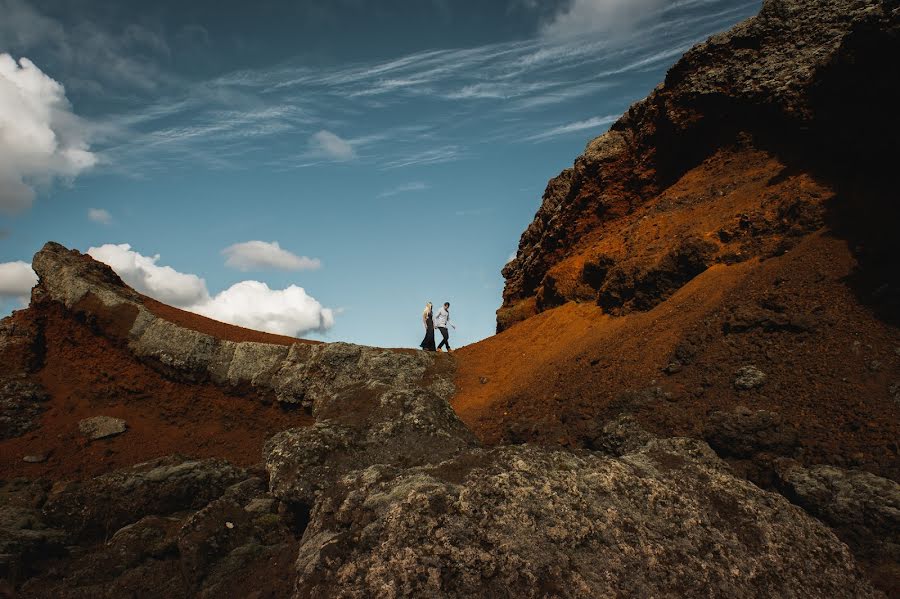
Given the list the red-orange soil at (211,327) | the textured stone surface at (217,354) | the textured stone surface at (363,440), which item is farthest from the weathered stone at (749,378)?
the red-orange soil at (211,327)

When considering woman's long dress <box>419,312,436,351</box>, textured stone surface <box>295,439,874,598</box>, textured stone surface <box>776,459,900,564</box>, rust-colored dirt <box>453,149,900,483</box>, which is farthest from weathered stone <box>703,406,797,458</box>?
woman's long dress <box>419,312,436,351</box>

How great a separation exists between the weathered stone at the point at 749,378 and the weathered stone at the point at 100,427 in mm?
14993

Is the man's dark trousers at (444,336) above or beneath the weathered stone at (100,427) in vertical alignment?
above

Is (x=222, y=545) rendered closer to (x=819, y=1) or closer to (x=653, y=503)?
(x=653, y=503)

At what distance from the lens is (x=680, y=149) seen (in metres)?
18.4

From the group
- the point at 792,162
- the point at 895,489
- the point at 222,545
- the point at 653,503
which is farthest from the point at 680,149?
the point at 222,545

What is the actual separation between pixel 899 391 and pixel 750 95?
40.7 ft

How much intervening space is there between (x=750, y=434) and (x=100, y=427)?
15244 millimetres

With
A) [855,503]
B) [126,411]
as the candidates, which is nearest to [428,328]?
[126,411]

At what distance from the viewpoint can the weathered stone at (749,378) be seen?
307 inches

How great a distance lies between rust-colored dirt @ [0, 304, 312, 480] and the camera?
12.8 metres

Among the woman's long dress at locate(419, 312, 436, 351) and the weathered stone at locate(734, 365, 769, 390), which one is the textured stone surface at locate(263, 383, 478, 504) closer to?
the weathered stone at locate(734, 365, 769, 390)

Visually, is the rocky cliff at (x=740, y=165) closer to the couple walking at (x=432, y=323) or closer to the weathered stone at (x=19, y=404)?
the couple walking at (x=432, y=323)

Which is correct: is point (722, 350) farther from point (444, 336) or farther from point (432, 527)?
point (444, 336)
